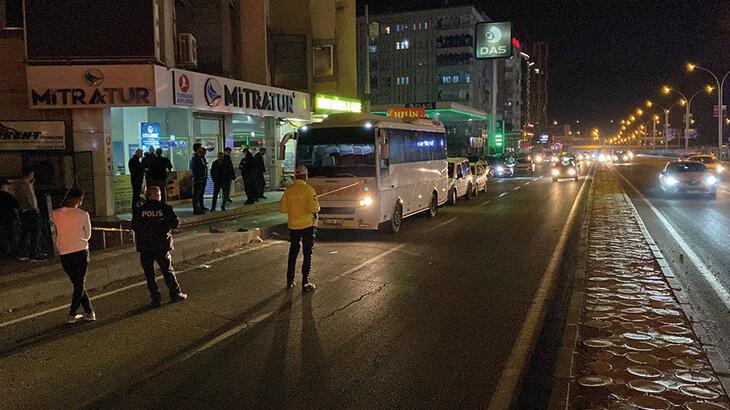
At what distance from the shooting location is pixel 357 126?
51.2 ft

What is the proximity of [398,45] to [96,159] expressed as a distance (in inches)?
3970

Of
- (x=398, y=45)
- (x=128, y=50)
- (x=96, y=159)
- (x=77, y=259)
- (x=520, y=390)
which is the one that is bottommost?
(x=520, y=390)

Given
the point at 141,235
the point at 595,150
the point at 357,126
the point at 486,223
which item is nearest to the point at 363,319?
the point at 141,235

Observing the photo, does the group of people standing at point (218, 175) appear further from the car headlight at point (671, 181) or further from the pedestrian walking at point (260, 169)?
the car headlight at point (671, 181)

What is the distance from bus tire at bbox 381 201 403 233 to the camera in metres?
16.5

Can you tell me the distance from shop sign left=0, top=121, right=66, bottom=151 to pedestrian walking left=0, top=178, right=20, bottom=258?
25.2ft

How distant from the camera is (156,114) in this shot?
2350cm

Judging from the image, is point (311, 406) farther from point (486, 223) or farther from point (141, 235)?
point (486, 223)

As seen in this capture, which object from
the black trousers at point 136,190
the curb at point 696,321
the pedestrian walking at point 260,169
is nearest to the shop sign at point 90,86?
the black trousers at point 136,190

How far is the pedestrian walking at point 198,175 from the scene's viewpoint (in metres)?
18.9

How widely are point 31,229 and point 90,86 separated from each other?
329 inches

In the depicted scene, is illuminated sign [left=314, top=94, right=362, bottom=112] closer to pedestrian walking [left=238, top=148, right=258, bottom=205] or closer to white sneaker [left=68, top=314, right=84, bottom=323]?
pedestrian walking [left=238, top=148, right=258, bottom=205]

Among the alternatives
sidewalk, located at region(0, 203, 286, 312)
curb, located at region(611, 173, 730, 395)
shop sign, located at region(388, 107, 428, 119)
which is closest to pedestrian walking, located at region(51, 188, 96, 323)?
sidewalk, located at region(0, 203, 286, 312)

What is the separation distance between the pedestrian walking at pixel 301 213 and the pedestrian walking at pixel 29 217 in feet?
16.4
